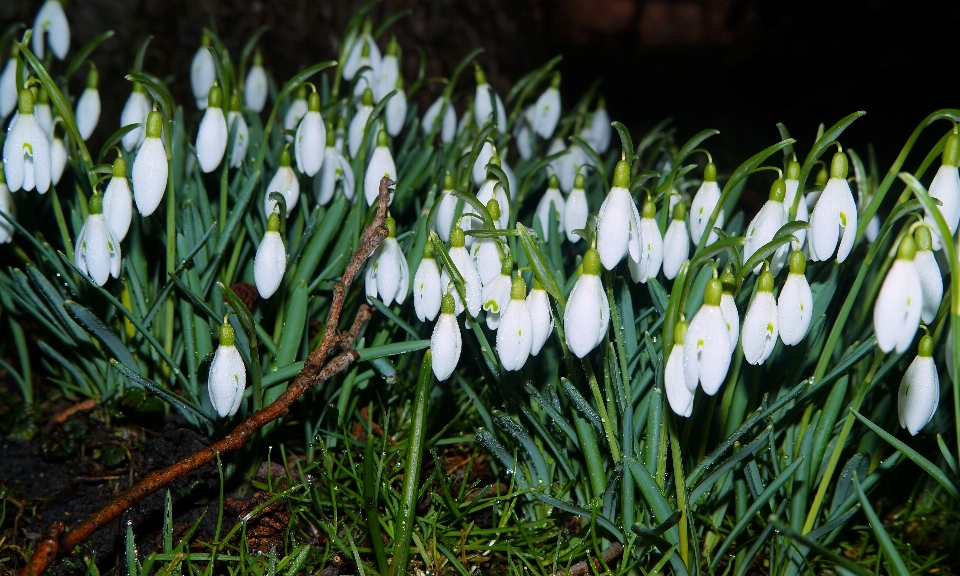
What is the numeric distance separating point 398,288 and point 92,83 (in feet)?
3.02

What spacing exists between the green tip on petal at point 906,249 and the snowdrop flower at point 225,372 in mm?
1007

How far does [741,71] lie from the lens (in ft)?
17.4

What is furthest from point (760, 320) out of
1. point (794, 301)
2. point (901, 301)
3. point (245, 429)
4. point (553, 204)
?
point (245, 429)

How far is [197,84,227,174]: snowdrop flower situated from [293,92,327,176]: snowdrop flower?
163 mm

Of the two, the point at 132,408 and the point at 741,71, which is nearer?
the point at 132,408

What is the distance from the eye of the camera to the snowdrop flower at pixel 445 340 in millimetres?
1261

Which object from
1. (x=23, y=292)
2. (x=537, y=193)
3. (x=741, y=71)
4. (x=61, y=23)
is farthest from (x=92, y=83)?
(x=741, y=71)

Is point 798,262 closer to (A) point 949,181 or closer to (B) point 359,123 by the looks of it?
(A) point 949,181

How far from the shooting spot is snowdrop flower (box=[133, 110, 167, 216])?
146 cm

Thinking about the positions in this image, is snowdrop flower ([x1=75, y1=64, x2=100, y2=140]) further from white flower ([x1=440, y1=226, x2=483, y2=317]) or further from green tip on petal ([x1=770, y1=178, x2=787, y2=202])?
green tip on petal ([x1=770, y1=178, x2=787, y2=202])

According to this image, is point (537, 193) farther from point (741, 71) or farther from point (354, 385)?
point (741, 71)

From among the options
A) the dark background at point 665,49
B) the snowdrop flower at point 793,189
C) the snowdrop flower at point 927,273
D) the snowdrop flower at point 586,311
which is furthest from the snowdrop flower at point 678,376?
the dark background at point 665,49

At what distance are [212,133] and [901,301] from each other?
4.19ft

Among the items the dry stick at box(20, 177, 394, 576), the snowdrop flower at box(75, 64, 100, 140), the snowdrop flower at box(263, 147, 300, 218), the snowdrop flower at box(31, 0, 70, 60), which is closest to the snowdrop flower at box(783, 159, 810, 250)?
the dry stick at box(20, 177, 394, 576)
